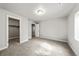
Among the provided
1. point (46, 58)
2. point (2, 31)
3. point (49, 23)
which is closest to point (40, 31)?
point (49, 23)

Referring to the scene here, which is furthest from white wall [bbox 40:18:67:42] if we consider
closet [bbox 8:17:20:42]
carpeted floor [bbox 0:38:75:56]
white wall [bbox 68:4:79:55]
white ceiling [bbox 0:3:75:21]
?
closet [bbox 8:17:20:42]

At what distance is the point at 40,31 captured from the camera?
707 centimetres

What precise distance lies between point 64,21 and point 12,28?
5275mm

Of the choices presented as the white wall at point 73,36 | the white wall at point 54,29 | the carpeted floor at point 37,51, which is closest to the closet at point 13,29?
the carpeted floor at point 37,51

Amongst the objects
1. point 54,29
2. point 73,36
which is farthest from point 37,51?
point 54,29

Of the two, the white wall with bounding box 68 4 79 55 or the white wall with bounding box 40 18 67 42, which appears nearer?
the white wall with bounding box 68 4 79 55

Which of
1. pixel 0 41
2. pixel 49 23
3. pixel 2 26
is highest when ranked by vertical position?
pixel 49 23

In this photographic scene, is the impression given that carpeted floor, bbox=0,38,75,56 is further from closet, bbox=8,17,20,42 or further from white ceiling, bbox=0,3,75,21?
closet, bbox=8,17,20,42

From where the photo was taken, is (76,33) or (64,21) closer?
(76,33)

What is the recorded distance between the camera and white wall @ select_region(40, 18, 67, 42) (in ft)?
16.4

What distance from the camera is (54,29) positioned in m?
5.66

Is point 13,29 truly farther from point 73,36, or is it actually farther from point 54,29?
point 73,36

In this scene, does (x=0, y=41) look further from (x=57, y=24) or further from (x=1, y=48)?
(x=57, y=24)

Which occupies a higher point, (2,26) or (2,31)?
(2,26)
